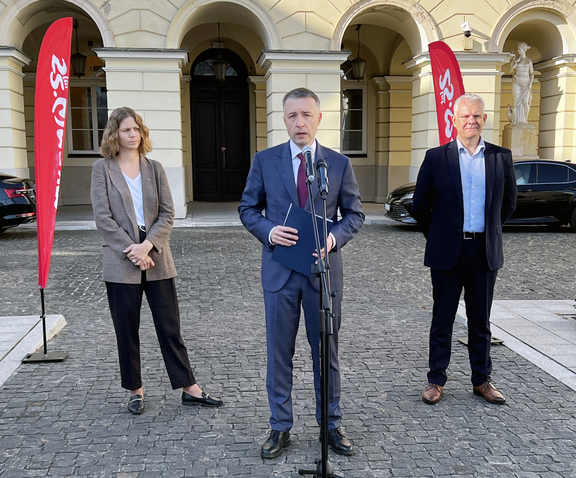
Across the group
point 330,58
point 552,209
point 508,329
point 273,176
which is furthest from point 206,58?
point 273,176

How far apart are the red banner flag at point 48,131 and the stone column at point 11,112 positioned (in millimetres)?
10094

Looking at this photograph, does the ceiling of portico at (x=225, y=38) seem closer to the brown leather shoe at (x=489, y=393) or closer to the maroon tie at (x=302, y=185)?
the brown leather shoe at (x=489, y=393)

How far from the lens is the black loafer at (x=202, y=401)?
3969 mm

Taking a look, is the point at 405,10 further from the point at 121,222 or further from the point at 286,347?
the point at 286,347

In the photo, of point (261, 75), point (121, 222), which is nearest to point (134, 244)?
point (121, 222)

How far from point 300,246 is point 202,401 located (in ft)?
4.94

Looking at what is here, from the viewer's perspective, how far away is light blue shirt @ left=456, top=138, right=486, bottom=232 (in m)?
3.97

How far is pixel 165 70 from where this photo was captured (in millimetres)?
14250

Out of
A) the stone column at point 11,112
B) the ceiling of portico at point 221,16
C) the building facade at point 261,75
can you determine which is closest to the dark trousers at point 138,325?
the building facade at point 261,75

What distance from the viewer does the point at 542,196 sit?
41.2 ft

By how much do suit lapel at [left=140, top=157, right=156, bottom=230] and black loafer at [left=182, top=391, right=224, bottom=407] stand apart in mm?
1165

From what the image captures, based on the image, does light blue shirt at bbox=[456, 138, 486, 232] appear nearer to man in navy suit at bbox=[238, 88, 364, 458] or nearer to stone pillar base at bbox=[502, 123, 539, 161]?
man in navy suit at bbox=[238, 88, 364, 458]

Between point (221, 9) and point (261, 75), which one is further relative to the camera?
point (261, 75)

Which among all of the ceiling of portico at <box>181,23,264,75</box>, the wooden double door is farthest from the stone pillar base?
the wooden double door
